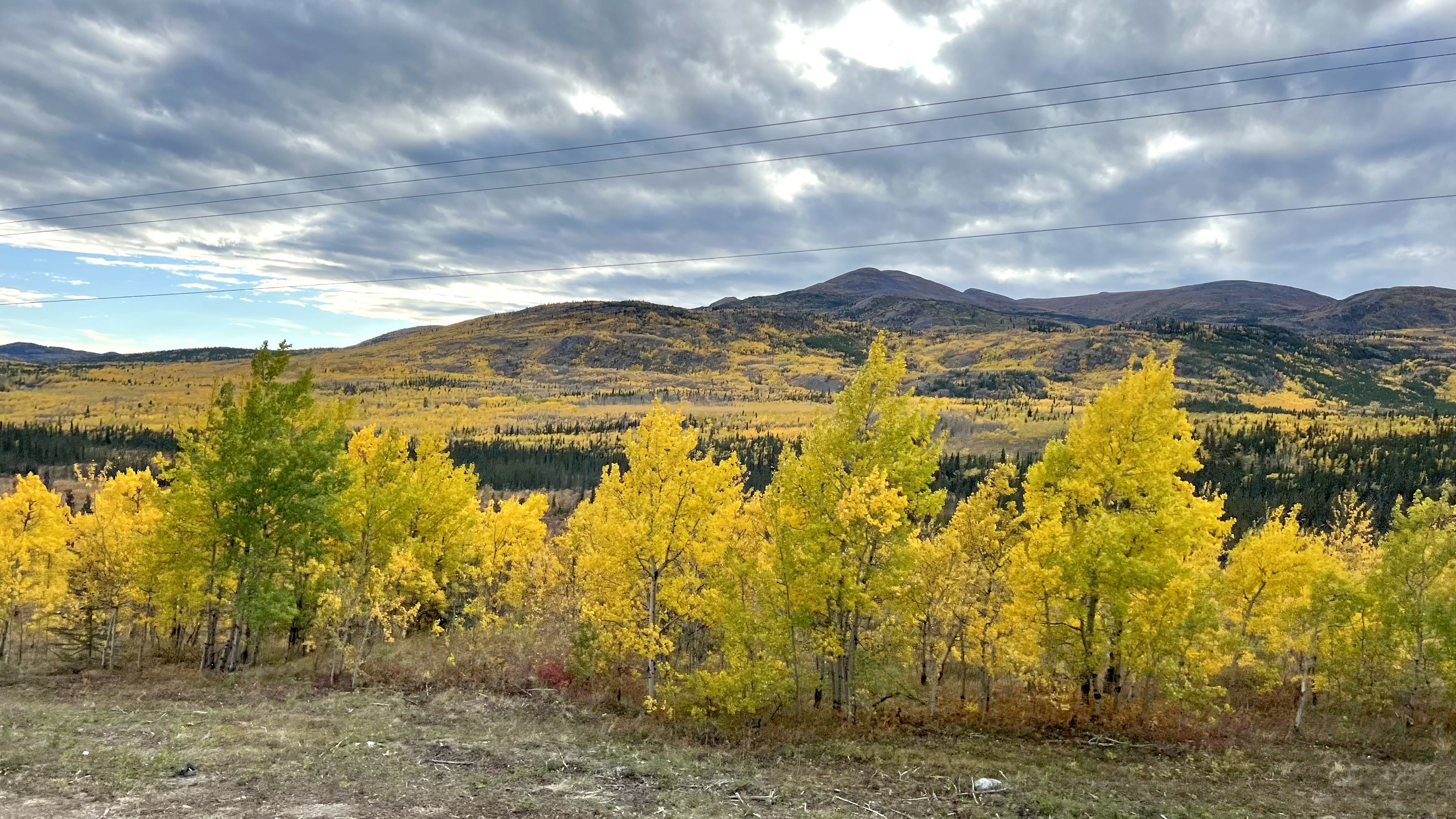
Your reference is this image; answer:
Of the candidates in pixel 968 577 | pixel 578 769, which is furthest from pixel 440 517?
pixel 968 577

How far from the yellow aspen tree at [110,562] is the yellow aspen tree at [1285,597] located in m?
44.2

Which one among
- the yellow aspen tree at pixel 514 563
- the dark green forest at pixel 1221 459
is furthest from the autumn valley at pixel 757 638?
the dark green forest at pixel 1221 459

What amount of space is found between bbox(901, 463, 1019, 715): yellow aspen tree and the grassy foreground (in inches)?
118

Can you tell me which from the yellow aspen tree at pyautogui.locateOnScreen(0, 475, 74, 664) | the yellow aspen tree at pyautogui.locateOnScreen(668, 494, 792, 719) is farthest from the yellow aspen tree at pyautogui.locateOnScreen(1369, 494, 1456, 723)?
the yellow aspen tree at pyautogui.locateOnScreen(0, 475, 74, 664)

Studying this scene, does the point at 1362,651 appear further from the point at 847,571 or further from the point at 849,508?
the point at 849,508

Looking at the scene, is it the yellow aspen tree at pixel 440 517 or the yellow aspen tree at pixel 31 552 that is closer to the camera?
the yellow aspen tree at pixel 31 552

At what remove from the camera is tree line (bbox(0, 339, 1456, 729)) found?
21484 mm

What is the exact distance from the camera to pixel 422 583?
28.8m

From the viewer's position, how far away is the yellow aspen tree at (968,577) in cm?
2178

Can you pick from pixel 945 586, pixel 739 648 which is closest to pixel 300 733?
pixel 739 648

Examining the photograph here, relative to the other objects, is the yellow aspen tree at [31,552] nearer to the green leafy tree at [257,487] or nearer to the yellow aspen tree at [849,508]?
the green leafy tree at [257,487]

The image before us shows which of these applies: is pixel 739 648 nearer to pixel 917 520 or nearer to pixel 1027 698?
pixel 917 520

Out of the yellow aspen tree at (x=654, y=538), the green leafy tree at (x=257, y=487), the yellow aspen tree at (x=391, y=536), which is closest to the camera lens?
the yellow aspen tree at (x=654, y=538)

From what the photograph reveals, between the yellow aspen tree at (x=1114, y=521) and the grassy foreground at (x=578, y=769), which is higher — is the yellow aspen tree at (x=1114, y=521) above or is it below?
above
